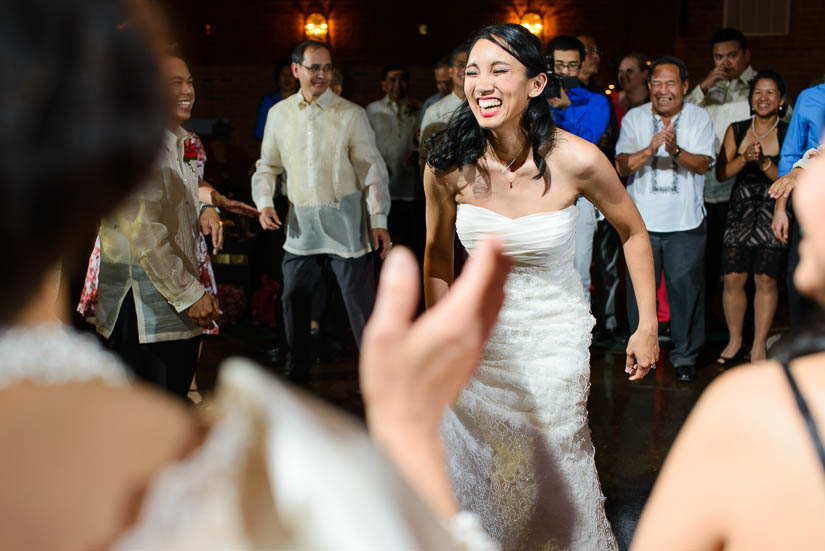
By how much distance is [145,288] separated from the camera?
289 cm

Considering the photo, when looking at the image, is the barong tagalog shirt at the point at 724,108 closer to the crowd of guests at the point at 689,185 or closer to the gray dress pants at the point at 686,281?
the crowd of guests at the point at 689,185

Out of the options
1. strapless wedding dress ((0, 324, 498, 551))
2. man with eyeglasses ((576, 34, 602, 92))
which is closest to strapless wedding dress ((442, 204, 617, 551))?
strapless wedding dress ((0, 324, 498, 551))

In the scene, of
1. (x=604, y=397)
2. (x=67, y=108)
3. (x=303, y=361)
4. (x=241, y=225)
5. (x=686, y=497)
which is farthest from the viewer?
(x=241, y=225)

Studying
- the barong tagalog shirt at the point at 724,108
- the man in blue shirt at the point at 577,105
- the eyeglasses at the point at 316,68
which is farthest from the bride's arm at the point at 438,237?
the barong tagalog shirt at the point at 724,108

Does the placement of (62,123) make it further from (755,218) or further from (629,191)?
(755,218)

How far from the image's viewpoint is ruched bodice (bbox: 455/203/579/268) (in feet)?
8.29

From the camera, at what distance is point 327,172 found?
4.57m

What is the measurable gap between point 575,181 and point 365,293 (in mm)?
2266

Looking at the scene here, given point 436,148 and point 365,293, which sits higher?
point 436,148

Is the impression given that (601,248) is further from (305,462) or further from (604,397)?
(305,462)

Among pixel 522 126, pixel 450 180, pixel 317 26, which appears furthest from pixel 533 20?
pixel 450 180

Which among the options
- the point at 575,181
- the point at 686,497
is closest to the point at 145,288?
the point at 575,181

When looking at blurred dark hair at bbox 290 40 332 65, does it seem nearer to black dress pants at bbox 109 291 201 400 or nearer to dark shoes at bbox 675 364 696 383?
black dress pants at bbox 109 291 201 400

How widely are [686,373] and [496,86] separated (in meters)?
2.83
